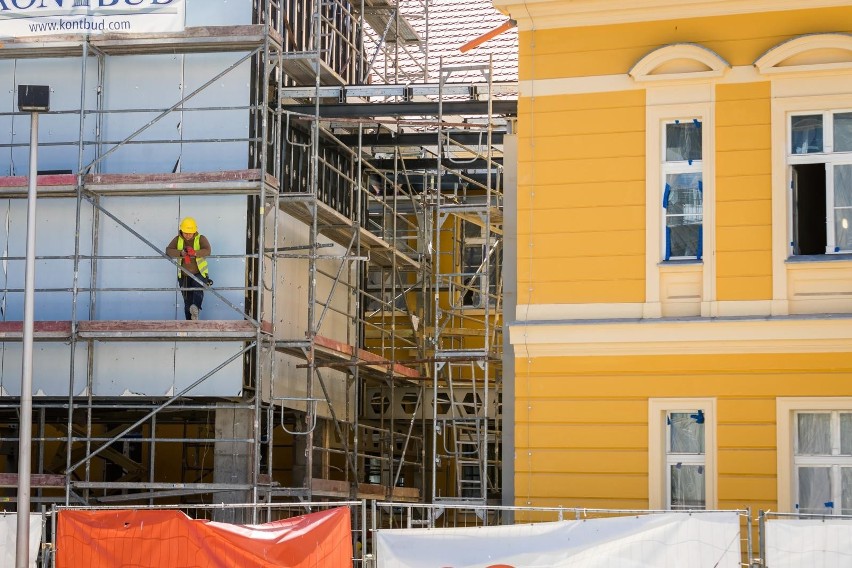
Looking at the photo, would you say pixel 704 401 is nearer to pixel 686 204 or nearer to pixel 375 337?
pixel 686 204

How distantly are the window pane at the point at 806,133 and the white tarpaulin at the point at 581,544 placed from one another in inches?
234

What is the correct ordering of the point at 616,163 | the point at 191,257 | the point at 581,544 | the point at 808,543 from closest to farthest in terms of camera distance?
the point at 808,543
the point at 581,544
the point at 616,163
the point at 191,257

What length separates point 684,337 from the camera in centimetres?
1745

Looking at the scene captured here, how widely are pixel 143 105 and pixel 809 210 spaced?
10426 mm

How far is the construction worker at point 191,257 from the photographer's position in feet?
68.1

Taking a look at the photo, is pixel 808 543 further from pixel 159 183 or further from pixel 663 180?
pixel 159 183

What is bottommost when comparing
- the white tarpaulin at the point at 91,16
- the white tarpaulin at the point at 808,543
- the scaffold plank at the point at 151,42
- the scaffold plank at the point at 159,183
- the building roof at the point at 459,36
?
the white tarpaulin at the point at 808,543

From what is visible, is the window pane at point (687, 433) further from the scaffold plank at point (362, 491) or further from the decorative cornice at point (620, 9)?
the scaffold plank at point (362, 491)

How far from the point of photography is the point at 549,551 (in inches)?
547

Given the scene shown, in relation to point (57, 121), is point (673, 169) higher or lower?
lower

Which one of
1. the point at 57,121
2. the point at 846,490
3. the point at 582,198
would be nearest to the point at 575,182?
the point at 582,198

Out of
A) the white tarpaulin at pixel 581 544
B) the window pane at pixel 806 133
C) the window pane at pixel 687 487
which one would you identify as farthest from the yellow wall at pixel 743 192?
the white tarpaulin at pixel 581 544

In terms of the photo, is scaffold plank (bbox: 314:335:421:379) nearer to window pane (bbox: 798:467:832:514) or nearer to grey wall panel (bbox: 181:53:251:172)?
grey wall panel (bbox: 181:53:251:172)

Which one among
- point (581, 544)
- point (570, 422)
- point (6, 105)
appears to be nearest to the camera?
point (581, 544)
